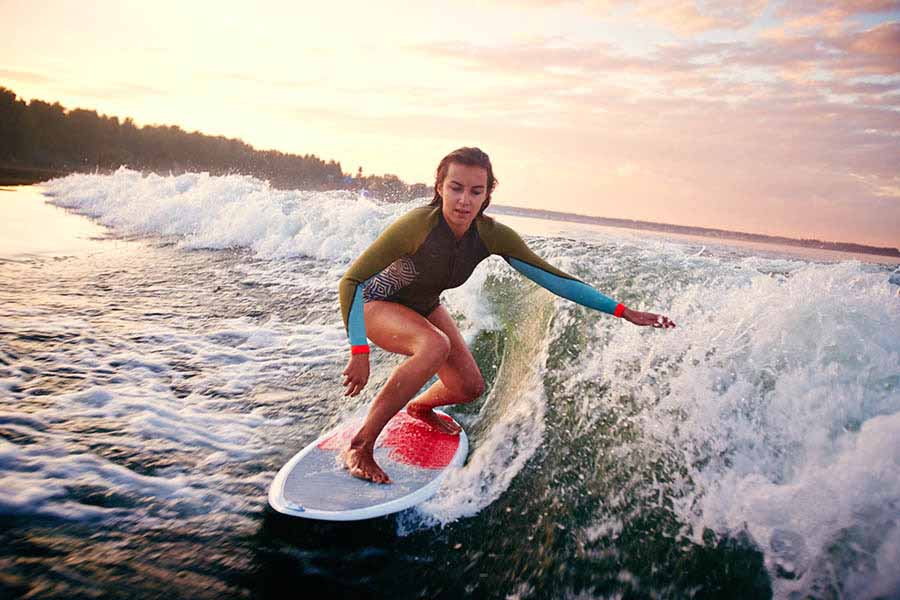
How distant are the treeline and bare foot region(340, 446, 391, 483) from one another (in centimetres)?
3836

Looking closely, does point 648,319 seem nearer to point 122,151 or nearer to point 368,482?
point 368,482

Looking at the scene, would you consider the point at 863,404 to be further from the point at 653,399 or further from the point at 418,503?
the point at 418,503

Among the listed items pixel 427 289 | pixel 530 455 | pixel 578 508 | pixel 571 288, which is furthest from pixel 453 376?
pixel 578 508

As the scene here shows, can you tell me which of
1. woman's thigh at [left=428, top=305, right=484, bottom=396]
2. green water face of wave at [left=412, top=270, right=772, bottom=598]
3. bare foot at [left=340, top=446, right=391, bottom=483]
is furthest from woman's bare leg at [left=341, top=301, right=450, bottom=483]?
green water face of wave at [left=412, top=270, right=772, bottom=598]

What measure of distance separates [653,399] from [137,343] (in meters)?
5.06

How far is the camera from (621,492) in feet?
9.77

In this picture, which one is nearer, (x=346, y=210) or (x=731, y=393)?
(x=731, y=393)

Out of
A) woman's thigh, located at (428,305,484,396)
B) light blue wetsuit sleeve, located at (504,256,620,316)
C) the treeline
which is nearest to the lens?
light blue wetsuit sleeve, located at (504,256,620,316)

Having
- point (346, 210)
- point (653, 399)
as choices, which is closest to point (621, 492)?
point (653, 399)

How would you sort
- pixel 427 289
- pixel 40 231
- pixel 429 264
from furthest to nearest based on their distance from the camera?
pixel 40 231
pixel 427 289
pixel 429 264

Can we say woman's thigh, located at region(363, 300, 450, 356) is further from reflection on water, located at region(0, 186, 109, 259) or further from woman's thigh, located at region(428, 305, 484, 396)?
reflection on water, located at region(0, 186, 109, 259)

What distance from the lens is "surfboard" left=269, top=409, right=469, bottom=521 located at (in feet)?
8.89

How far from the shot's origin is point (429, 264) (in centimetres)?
326

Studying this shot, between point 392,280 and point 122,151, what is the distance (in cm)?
8671
